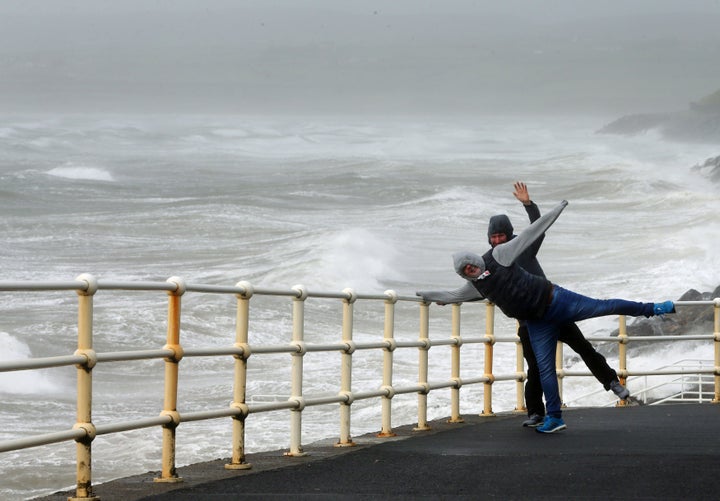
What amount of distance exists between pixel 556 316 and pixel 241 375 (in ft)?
8.87

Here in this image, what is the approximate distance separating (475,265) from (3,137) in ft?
420

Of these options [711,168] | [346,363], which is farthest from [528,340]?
[711,168]

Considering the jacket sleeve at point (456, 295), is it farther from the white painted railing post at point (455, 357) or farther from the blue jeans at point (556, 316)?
the white painted railing post at point (455, 357)

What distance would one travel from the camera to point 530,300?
10336mm

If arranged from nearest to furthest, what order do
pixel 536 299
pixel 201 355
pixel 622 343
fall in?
pixel 201 355, pixel 536 299, pixel 622 343

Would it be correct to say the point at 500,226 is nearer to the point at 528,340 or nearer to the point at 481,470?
the point at 528,340

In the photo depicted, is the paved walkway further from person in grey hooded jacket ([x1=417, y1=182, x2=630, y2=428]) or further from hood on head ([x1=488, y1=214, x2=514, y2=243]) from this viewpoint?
hood on head ([x1=488, y1=214, x2=514, y2=243])

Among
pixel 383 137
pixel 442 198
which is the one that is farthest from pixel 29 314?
pixel 383 137

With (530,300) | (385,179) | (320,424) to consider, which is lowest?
(320,424)

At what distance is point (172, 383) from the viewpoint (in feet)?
26.7

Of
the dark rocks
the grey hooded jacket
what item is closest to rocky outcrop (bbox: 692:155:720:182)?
the dark rocks

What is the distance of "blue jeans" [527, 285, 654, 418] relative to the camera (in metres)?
10.3

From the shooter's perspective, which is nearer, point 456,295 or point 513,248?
point 513,248

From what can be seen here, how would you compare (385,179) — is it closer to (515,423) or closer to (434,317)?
(434,317)
